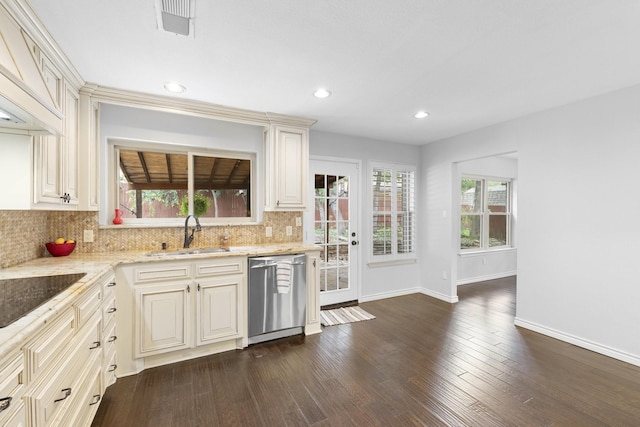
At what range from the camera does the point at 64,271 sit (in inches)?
75.0

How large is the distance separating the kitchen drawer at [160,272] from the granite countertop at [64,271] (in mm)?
67

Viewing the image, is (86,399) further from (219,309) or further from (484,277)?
(484,277)

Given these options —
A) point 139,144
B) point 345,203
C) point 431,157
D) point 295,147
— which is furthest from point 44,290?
point 431,157

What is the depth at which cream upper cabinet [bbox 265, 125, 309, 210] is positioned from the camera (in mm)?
3326

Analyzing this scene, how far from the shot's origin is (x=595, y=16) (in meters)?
1.66

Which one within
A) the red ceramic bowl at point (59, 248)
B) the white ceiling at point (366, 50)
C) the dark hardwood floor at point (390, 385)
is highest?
the white ceiling at point (366, 50)

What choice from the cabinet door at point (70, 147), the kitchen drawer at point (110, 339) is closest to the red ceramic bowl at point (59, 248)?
the cabinet door at point (70, 147)

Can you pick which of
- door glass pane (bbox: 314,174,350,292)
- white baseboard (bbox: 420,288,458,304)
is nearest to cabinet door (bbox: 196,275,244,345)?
door glass pane (bbox: 314,174,350,292)

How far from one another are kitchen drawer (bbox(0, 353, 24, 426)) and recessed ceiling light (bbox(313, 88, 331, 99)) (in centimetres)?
255

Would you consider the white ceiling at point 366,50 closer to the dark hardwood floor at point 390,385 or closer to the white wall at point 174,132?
the white wall at point 174,132

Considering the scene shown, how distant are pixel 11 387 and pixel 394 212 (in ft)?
14.0

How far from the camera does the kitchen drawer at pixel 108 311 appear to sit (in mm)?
2015

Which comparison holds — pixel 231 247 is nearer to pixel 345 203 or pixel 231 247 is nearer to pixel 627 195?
pixel 345 203

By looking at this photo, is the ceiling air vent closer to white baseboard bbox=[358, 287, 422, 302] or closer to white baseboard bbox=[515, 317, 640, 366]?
white baseboard bbox=[358, 287, 422, 302]
